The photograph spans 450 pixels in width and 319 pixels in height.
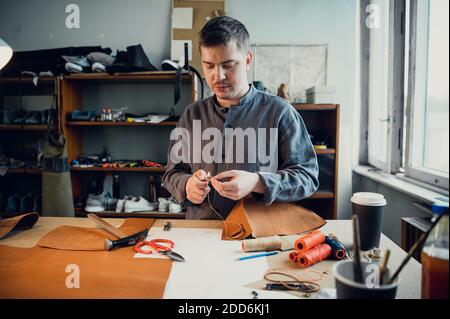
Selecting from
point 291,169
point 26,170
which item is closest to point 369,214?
point 291,169

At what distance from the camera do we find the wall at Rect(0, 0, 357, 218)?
11.1 feet

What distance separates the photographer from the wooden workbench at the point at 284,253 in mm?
914

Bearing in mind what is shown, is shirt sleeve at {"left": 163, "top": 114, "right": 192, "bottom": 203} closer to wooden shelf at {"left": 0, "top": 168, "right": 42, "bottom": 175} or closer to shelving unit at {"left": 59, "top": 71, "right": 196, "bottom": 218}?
shelving unit at {"left": 59, "top": 71, "right": 196, "bottom": 218}

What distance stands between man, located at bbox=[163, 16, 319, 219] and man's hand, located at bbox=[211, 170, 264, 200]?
11cm

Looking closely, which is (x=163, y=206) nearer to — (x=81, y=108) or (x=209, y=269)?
(x=81, y=108)

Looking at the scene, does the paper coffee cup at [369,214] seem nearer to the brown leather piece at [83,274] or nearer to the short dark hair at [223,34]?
the brown leather piece at [83,274]

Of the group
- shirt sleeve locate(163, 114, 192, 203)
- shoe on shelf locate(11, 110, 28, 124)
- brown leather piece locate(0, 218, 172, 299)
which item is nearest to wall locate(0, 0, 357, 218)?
shoe on shelf locate(11, 110, 28, 124)

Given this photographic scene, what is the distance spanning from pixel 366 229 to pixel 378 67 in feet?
8.07

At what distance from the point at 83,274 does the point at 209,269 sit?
33 centimetres

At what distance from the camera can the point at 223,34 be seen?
147cm

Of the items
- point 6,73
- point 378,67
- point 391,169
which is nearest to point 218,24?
point 391,169

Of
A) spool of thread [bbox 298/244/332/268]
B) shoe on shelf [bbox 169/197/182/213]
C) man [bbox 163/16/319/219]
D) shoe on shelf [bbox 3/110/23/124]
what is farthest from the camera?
shoe on shelf [bbox 3/110/23/124]

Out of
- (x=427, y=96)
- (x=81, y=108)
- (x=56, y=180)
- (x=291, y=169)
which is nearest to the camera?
(x=291, y=169)
